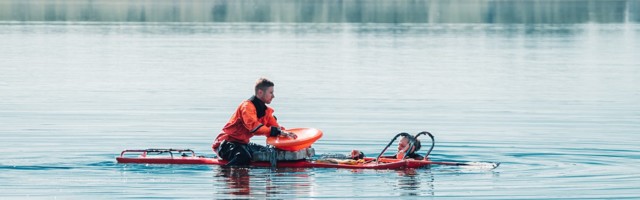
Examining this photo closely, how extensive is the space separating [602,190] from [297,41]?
1937 inches

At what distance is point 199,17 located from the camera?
350 feet

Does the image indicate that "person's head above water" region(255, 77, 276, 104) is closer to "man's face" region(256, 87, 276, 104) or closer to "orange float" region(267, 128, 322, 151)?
"man's face" region(256, 87, 276, 104)

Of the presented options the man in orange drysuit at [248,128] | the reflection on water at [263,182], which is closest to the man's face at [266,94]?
the man in orange drysuit at [248,128]

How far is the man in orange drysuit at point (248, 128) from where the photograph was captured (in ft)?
54.4

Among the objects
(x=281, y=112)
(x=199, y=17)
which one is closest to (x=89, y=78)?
(x=281, y=112)

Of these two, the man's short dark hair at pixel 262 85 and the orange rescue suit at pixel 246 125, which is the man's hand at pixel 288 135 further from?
the man's short dark hair at pixel 262 85

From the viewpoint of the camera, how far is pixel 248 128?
16.6 meters

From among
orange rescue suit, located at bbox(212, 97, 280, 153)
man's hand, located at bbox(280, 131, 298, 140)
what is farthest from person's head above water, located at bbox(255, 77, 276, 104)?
man's hand, located at bbox(280, 131, 298, 140)

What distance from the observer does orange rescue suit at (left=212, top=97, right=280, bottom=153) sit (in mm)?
16594

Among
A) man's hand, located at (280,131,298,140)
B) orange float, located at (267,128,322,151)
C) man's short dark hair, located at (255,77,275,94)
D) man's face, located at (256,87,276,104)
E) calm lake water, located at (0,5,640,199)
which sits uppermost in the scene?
man's short dark hair, located at (255,77,275,94)

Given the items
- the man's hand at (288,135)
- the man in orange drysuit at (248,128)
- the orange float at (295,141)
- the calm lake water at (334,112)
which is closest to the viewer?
the calm lake water at (334,112)

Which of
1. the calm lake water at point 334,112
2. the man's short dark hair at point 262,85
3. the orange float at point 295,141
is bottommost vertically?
the calm lake water at point 334,112

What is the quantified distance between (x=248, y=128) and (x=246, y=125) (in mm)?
45

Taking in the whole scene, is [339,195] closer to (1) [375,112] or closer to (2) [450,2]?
(1) [375,112]
